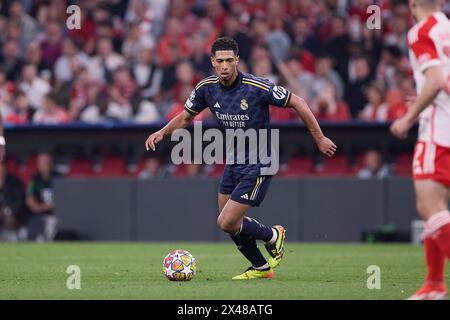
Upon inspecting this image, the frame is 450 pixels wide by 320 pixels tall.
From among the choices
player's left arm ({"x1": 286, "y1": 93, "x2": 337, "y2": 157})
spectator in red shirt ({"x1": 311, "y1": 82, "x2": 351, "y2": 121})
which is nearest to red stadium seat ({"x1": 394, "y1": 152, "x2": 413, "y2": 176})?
spectator in red shirt ({"x1": 311, "y1": 82, "x2": 351, "y2": 121})

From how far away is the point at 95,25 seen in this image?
815 inches

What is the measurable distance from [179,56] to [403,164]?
4.69 metres

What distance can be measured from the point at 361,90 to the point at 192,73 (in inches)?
123

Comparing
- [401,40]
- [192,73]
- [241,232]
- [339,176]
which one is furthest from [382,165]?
[241,232]

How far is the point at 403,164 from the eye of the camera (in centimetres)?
1798

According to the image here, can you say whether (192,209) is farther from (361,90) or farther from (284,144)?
(361,90)

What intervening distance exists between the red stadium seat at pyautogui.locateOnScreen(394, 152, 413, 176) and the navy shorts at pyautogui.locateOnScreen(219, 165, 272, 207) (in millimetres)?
8513

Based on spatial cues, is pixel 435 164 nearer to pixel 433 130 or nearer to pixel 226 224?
pixel 433 130

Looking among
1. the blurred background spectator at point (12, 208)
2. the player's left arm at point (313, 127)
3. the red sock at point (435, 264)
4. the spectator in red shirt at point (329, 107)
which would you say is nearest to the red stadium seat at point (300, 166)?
the spectator in red shirt at point (329, 107)

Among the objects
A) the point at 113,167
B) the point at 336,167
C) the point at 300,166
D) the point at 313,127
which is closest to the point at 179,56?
the point at 113,167

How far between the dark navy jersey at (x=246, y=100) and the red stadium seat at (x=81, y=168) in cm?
951

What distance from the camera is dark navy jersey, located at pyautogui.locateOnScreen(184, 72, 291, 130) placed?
9.57m

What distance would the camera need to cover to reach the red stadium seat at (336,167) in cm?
1814
